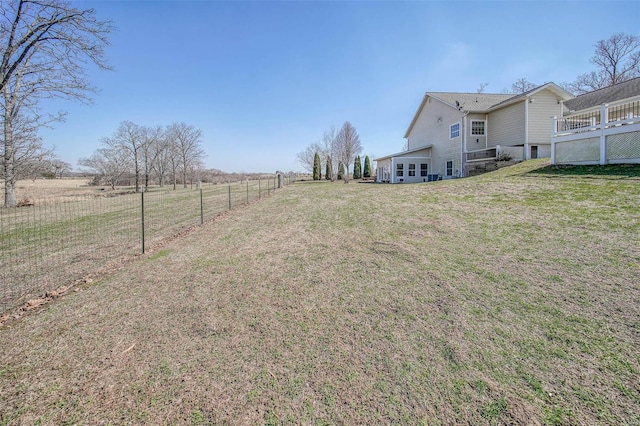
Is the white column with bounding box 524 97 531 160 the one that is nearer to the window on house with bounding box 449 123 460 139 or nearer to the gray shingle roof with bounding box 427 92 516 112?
the gray shingle roof with bounding box 427 92 516 112

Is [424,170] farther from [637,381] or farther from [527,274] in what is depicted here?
[637,381]

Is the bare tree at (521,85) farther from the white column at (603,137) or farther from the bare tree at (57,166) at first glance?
the bare tree at (57,166)

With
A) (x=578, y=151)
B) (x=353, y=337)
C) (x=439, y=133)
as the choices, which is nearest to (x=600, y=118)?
(x=578, y=151)

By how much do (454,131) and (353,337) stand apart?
Result: 19358 millimetres

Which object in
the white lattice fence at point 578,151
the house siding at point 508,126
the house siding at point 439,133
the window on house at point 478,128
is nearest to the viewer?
the white lattice fence at point 578,151

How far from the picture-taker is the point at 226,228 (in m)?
7.53

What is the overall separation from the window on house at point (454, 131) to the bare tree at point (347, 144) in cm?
2578

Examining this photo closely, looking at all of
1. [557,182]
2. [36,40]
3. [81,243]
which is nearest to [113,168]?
[36,40]

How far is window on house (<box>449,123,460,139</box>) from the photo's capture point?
18094 mm

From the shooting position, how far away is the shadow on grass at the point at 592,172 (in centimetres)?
854

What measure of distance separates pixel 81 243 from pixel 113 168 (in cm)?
3558

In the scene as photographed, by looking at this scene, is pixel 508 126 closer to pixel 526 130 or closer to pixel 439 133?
pixel 526 130

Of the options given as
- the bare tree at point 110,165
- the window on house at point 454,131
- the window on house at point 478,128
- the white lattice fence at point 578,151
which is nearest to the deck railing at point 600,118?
the white lattice fence at point 578,151

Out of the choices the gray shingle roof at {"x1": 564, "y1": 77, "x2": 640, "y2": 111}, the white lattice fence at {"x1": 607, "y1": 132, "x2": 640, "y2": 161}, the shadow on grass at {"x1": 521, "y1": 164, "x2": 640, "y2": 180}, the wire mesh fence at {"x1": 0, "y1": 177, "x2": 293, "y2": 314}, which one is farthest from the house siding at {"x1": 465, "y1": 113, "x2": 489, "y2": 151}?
the wire mesh fence at {"x1": 0, "y1": 177, "x2": 293, "y2": 314}
